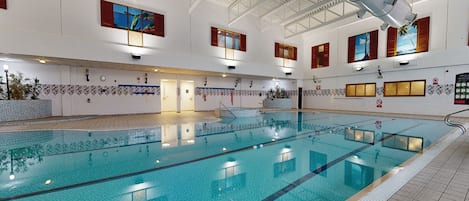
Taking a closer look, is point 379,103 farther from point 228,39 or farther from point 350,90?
point 228,39

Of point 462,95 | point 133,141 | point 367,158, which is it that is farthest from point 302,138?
point 462,95

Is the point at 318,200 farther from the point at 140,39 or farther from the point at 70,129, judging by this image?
the point at 140,39

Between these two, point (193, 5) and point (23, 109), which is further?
point (193, 5)

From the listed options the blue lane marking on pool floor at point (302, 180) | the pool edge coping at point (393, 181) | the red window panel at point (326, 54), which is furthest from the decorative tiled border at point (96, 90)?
the red window panel at point (326, 54)

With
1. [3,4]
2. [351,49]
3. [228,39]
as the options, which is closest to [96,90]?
→ [3,4]

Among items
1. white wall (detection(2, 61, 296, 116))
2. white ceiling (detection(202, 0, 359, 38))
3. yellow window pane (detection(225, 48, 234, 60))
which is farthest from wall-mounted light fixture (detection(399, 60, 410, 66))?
white wall (detection(2, 61, 296, 116))

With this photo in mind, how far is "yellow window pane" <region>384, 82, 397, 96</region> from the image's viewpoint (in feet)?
31.7

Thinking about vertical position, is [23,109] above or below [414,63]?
below

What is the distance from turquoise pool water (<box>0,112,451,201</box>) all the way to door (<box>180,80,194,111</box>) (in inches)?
245

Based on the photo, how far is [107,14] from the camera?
6848 mm

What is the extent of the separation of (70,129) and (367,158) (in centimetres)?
657

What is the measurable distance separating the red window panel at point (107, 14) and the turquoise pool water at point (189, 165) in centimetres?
411

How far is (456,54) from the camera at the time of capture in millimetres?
7750

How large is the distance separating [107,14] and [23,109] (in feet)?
13.2
